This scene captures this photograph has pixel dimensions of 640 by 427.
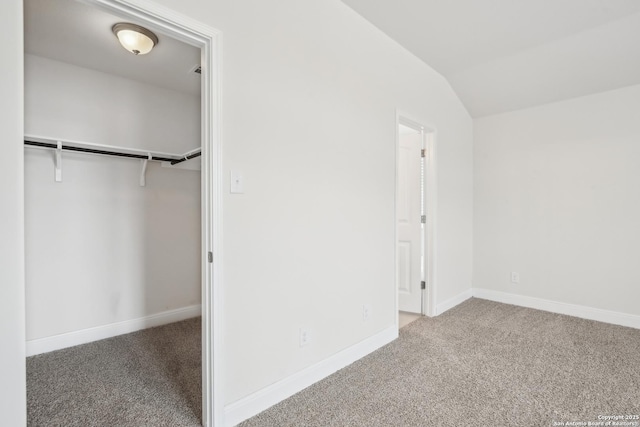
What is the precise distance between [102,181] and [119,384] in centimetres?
169

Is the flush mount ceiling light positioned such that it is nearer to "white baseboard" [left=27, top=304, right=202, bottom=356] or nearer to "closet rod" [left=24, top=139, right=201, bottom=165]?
"closet rod" [left=24, top=139, right=201, bottom=165]

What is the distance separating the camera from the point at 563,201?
341 centimetres

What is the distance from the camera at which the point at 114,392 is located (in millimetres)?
1962

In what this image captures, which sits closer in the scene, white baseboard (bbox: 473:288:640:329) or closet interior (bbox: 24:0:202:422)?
closet interior (bbox: 24:0:202:422)

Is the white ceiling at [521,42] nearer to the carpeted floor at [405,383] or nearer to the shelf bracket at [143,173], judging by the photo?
the shelf bracket at [143,173]

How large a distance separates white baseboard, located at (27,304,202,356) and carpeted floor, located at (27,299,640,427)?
0.10 metres

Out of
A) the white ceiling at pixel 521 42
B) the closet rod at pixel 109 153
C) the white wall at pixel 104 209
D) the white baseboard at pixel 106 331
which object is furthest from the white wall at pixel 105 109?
the white ceiling at pixel 521 42

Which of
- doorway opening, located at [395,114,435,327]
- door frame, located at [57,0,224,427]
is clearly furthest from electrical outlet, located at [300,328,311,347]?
doorway opening, located at [395,114,435,327]

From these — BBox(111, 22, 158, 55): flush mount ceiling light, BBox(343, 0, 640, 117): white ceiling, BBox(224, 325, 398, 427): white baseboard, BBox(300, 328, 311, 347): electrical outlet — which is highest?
BBox(343, 0, 640, 117): white ceiling

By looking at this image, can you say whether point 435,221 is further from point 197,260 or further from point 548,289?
point 197,260

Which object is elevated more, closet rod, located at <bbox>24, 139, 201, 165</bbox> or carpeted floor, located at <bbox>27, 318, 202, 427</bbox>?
closet rod, located at <bbox>24, 139, 201, 165</bbox>

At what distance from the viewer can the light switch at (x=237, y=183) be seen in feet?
5.46

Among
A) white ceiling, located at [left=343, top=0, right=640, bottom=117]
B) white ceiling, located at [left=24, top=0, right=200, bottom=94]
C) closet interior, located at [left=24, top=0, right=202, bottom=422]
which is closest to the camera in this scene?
white ceiling, located at [left=24, top=0, right=200, bottom=94]

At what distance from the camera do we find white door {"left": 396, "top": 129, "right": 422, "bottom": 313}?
3.40 m
